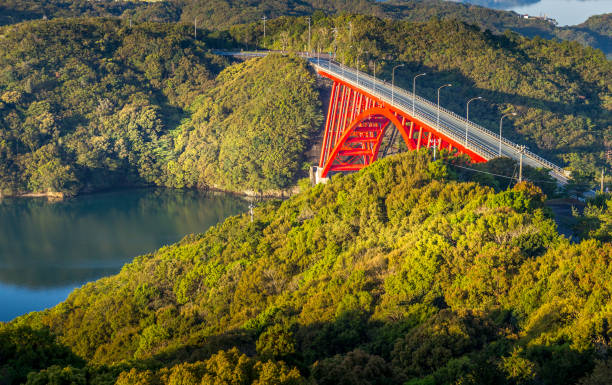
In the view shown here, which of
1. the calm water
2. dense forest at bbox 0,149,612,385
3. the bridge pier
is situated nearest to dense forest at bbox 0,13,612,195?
the calm water

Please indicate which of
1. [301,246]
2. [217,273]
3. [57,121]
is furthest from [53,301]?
[57,121]

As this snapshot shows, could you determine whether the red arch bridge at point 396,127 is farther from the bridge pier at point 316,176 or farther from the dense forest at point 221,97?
the dense forest at point 221,97

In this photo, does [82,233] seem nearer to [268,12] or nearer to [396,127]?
[396,127]

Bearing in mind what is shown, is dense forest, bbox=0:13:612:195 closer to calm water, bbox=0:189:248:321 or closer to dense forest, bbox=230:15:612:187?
dense forest, bbox=230:15:612:187

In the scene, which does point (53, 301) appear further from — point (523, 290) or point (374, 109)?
point (523, 290)

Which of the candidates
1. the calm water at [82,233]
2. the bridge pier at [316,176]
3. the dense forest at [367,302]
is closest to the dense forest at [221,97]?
the calm water at [82,233]
